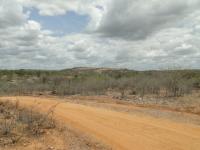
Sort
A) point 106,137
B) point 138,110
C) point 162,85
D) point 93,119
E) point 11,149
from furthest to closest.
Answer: point 162,85, point 138,110, point 93,119, point 106,137, point 11,149

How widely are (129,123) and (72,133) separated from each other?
9.53ft

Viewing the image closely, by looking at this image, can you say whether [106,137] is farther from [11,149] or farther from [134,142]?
[11,149]

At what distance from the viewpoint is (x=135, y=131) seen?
11969 mm

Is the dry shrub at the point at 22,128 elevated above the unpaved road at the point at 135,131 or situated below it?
above

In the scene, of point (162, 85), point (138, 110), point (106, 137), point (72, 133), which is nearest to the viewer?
point (106, 137)

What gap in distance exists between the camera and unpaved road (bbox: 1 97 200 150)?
9898mm

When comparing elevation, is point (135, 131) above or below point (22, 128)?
below

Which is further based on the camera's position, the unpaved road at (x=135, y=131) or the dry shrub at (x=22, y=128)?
the dry shrub at (x=22, y=128)

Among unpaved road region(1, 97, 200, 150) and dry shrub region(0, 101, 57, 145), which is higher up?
dry shrub region(0, 101, 57, 145)

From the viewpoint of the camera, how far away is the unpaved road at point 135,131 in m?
9.90

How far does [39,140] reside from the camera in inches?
419

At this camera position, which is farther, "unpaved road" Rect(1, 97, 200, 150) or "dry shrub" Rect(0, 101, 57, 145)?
"dry shrub" Rect(0, 101, 57, 145)

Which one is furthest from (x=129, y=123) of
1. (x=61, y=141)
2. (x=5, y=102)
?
(x=5, y=102)

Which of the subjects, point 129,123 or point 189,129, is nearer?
point 189,129
